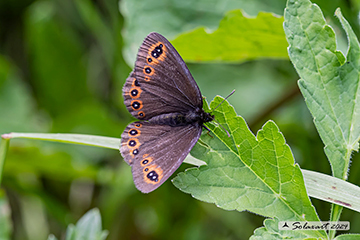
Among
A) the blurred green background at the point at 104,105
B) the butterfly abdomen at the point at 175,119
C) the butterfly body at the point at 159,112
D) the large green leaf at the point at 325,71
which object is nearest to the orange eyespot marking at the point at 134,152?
the butterfly body at the point at 159,112

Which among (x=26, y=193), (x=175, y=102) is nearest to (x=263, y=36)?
(x=175, y=102)

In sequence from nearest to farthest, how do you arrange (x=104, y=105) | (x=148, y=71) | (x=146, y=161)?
(x=146, y=161)
(x=148, y=71)
(x=104, y=105)

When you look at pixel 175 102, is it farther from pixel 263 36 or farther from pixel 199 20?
pixel 199 20

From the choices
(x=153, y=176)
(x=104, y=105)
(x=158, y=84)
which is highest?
(x=158, y=84)

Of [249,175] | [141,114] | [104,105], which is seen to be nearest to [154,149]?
[141,114]

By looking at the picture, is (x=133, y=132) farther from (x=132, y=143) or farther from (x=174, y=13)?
(x=174, y=13)

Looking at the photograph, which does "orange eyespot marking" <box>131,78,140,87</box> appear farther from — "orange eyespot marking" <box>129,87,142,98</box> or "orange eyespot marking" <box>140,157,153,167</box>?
"orange eyespot marking" <box>140,157,153,167</box>

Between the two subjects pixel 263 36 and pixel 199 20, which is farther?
pixel 199 20
